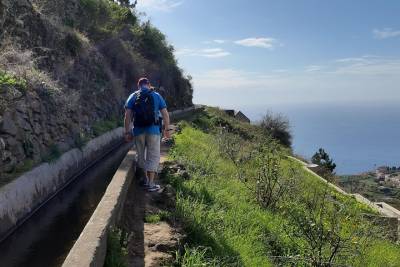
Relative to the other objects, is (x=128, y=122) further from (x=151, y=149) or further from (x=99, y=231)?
(x=99, y=231)

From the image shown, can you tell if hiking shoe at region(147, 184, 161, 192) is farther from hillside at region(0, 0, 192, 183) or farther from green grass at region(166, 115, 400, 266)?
hillside at region(0, 0, 192, 183)

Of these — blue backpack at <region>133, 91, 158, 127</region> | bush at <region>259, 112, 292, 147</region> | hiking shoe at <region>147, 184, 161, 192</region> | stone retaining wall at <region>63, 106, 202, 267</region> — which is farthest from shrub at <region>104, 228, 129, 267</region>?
bush at <region>259, 112, 292, 147</region>

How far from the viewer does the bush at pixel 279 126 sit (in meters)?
45.5

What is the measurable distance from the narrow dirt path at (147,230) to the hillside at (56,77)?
2807 millimetres

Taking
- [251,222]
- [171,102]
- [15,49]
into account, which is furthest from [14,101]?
[171,102]

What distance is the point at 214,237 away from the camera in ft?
22.5

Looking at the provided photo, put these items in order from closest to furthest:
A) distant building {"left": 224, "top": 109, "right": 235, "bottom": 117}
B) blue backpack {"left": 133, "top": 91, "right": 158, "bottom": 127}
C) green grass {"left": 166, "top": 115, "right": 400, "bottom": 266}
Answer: green grass {"left": 166, "top": 115, "right": 400, "bottom": 266}
blue backpack {"left": 133, "top": 91, "right": 158, "bottom": 127}
distant building {"left": 224, "top": 109, "right": 235, "bottom": 117}

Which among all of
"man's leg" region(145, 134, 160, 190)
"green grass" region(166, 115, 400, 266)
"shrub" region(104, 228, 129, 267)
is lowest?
"green grass" region(166, 115, 400, 266)

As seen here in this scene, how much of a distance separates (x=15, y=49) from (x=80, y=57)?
25.6 feet

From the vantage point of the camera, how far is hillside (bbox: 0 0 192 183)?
1044cm

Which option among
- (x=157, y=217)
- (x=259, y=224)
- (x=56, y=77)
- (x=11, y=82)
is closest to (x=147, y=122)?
(x=157, y=217)

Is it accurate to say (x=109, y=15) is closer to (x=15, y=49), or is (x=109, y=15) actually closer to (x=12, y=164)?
(x=15, y=49)

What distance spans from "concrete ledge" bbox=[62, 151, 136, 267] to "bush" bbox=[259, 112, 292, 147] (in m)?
38.2

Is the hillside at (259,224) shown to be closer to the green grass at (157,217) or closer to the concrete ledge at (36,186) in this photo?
the green grass at (157,217)
